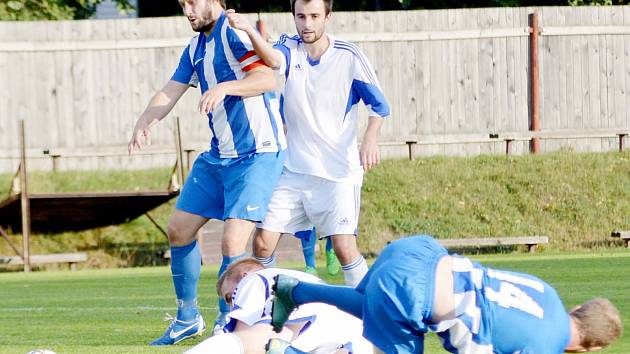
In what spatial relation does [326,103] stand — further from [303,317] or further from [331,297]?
[331,297]

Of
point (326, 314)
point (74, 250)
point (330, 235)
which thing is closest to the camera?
point (326, 314)

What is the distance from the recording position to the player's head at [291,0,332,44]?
29.9 ft

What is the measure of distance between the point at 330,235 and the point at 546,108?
13719mm

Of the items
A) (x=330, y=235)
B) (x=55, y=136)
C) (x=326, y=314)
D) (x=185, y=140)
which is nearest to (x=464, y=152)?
(x=185, y=140)

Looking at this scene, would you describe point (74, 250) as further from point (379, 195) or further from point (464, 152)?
point (464, 152)

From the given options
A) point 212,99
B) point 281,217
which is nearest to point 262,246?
point 281,217

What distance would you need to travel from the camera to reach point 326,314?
6863 millimetres

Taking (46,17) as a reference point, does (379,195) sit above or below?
below

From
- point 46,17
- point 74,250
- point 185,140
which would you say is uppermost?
point 46,17

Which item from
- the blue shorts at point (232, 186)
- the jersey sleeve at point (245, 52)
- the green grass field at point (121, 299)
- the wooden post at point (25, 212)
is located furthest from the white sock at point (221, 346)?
the wooden post at point (25, 212)

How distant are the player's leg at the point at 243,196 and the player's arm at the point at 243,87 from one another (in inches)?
19.1

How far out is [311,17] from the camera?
913cm

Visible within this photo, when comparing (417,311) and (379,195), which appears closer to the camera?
(417,311)

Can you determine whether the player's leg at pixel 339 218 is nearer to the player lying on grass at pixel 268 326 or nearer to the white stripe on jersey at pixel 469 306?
the player lying on grass at pixel 268 326
